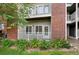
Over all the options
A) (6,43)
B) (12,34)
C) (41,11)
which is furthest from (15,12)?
(41,11)

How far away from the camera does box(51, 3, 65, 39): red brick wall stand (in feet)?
49.6

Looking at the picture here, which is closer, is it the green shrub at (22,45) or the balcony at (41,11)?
the green shrub at (22,45)

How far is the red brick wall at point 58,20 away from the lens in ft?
49.6

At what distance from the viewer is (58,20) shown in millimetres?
15422

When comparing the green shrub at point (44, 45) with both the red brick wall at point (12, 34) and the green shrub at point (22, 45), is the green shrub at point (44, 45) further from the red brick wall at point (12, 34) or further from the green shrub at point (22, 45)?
the red brick wall at point (12, 34)

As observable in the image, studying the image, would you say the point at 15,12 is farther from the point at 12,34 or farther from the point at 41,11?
the point at 41,11

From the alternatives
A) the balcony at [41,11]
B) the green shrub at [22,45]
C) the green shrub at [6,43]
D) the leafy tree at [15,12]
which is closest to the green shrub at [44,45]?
the green shrub at [22,45]

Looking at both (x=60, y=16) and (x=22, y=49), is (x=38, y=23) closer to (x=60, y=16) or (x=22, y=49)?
(x=60, y=16)

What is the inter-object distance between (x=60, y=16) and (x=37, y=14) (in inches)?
124

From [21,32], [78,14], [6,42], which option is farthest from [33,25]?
[6,42]

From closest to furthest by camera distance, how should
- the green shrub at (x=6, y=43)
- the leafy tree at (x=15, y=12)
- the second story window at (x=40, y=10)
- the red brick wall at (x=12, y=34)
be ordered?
the leafy tree at (x=15, y=12)
the green shrub at (x=6, y=43)
the red brick wall at (x=12, y=34)
the second story window at (x=40, y=10)

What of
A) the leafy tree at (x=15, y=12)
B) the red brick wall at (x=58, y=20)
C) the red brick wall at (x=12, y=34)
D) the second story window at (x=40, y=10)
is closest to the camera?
the leafy tree at (x=15, y=12)

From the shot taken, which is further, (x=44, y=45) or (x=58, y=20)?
(x=58, y=20)

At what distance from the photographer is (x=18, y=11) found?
9641mm
